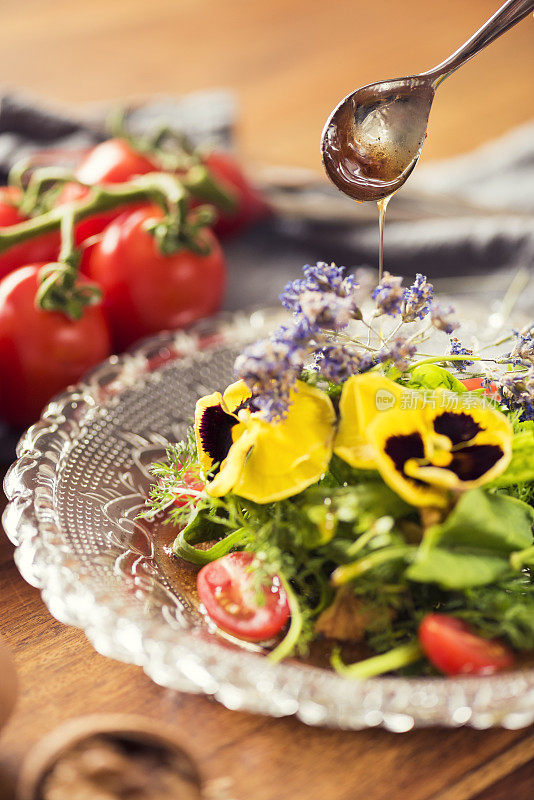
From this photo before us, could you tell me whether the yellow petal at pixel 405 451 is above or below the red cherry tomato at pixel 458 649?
above

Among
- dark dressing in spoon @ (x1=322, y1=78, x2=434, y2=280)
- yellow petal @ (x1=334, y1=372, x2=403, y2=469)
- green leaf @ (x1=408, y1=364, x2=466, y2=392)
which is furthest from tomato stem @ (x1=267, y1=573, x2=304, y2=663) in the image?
Answer: dark dressing in spoon @ (x1=322, y1=78, x2=434, y2=280)

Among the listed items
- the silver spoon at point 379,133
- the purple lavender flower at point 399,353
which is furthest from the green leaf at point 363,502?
the silver spoon at point 379,133

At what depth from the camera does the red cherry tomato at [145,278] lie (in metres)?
1.24

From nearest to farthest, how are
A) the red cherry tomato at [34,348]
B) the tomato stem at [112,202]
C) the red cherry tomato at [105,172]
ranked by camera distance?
the red cherry tomato at [34,348] < the tomato stem at [112,202] < the red cherry tomato at [105,172]

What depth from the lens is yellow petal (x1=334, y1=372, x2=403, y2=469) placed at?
70cm

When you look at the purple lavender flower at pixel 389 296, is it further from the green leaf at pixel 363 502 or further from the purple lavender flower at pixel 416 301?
the green leaf at pixel 363 502

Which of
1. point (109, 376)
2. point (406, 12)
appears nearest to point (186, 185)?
point (109, 376)

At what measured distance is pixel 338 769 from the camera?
25.1 inches

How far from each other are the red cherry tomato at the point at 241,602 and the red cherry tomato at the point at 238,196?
909mm

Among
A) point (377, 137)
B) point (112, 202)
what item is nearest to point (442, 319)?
point (377, 137)

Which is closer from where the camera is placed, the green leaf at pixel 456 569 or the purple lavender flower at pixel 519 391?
the green leaf at pixel 456 569

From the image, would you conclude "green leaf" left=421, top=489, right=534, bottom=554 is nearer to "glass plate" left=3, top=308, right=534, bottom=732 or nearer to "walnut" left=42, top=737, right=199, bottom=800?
"glass plate" left=3, top=308, right=534, bottom=732

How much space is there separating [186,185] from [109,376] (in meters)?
0.45

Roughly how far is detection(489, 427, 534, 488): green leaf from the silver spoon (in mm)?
307
